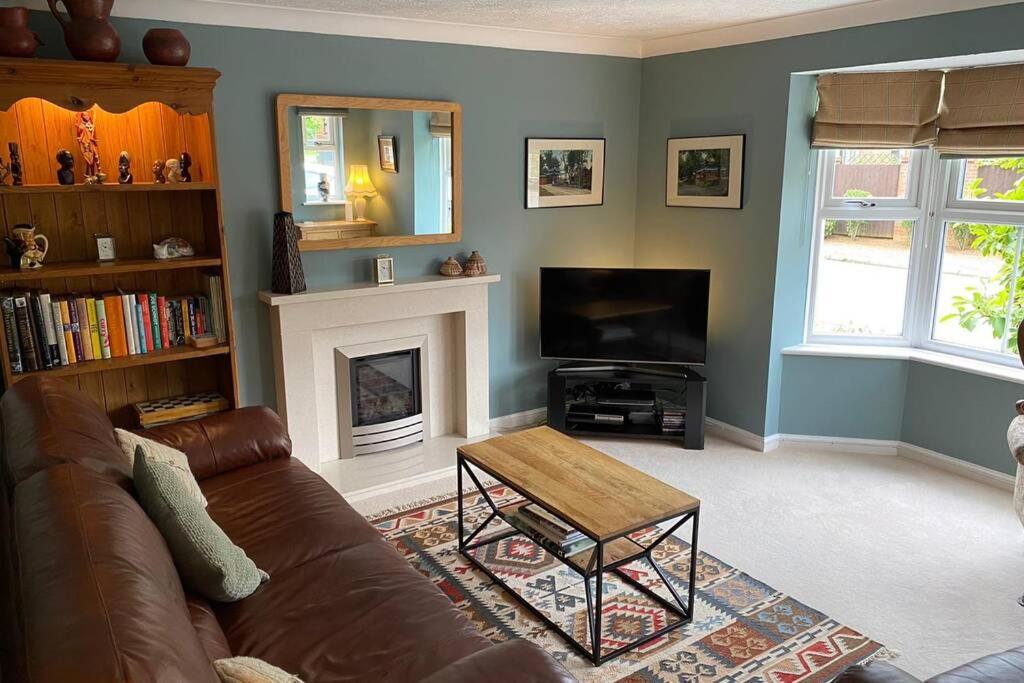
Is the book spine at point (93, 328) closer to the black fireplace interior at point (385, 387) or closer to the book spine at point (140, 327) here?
the book spine at point (140, 327)

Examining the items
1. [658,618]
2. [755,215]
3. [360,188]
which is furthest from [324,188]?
[658,618]

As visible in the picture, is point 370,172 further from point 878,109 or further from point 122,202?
point 878,109

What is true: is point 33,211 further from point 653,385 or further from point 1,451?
point 653,385

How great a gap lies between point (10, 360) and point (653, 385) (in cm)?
339

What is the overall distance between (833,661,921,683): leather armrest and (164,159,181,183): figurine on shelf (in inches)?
129

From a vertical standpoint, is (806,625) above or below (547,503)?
below

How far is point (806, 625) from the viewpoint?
9.31 ft

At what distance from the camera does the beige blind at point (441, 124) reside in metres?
4.26

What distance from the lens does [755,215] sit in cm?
447

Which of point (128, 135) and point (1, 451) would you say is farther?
point (128, 135)

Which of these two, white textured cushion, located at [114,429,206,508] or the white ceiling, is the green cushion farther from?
the white ceiling

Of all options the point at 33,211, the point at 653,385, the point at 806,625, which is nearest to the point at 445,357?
the point at 653,385

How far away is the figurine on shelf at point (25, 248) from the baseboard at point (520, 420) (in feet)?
8.92

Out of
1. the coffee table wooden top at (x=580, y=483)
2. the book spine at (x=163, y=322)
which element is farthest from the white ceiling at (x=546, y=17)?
the coffee table wooden top at (x=580, y=483)
